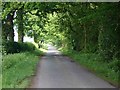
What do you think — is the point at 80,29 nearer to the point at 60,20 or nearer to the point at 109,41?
the point at 60,20

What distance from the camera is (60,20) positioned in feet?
186

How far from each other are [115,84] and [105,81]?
64.4 inches

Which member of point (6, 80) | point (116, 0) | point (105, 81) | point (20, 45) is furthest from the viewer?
point (20, 45)

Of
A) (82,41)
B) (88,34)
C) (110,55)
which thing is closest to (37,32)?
(82,41)

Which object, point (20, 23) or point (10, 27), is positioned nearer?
point (10, 27)

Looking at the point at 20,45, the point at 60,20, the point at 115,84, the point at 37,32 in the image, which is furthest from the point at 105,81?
the point at 37,32

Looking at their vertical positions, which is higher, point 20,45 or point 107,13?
point 107,13

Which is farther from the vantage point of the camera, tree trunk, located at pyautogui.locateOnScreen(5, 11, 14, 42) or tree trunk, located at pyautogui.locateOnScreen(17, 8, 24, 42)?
tree trunk, located at pyautogui.locateOnScreen(17, 8, 24, 42)

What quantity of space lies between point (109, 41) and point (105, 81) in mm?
9902

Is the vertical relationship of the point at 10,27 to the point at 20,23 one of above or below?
below

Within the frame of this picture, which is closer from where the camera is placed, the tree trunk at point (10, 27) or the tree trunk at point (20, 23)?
the tree trunk at point (10, 27)

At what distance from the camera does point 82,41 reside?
5088 cm

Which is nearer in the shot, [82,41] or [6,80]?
[6,80]

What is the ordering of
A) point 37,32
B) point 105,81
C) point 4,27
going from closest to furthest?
point 105,81 → point 4,27 → point 37,32
